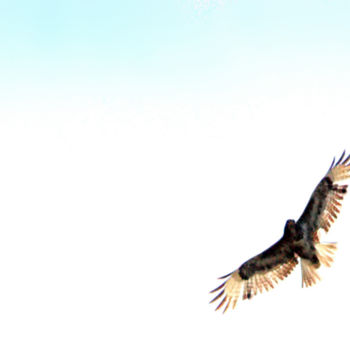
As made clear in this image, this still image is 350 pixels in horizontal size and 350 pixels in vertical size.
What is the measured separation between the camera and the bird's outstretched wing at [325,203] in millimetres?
13195

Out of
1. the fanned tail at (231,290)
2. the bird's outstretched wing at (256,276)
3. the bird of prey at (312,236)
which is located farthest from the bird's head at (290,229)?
the fanned tail at (231,290)

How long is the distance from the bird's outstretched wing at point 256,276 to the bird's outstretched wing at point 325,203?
4.20 ft

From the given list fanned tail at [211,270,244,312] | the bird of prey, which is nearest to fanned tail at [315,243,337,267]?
the bird of prey

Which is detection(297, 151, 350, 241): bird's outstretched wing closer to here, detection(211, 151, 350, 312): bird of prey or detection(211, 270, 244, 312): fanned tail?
detection(211, 151, 350, 312): bird of prey

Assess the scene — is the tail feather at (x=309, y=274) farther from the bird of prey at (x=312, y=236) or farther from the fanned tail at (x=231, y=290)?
the fanned tail at (x=231, y=290)

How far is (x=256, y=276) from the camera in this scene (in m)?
14.8

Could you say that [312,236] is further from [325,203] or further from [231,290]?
[231,290]

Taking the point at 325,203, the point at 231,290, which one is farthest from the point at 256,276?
the point at 325,203

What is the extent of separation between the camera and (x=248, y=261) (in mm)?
14727

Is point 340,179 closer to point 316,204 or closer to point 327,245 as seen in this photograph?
point 316,204

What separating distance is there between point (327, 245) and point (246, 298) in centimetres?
301

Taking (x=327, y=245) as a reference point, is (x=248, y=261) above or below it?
above

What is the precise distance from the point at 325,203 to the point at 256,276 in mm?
3164

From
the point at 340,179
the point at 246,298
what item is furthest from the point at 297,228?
the point at 246,298
